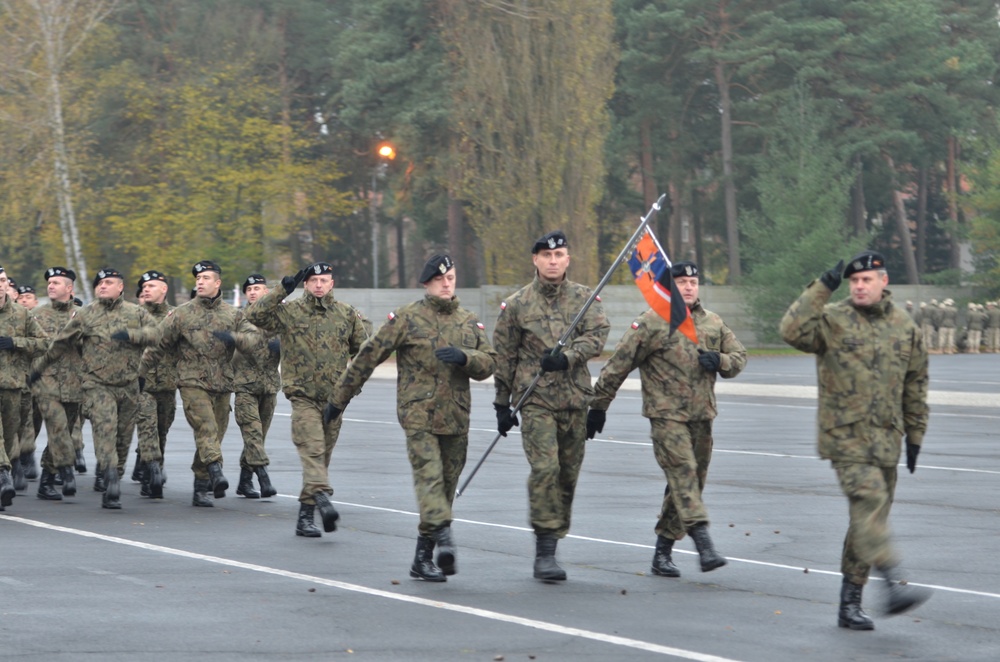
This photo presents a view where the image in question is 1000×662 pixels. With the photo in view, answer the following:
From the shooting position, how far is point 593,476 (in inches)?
627

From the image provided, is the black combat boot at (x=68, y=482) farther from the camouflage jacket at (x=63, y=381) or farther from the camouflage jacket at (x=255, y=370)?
the camouflage jacket at (x=255, y=370)

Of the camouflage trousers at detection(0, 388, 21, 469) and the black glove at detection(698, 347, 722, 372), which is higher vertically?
the black glove at detection(698, 347, 722, 372)

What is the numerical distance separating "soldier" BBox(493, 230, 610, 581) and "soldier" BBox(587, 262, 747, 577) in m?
0.16

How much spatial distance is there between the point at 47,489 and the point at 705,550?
7.00m

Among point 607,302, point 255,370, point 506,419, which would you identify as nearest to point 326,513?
point 506,419

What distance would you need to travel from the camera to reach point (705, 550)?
9242 mm

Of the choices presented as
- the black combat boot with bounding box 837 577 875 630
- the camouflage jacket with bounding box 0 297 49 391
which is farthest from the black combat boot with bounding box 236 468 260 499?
the black combat boot with bounding box 837 577 875 630

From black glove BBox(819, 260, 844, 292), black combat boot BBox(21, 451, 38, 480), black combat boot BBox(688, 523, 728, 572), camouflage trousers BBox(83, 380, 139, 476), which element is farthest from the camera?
black combat boot BBox(21, 451, 38, 480)

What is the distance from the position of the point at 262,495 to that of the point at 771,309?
3999 centimetres

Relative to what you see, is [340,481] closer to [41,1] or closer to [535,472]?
[535,472]

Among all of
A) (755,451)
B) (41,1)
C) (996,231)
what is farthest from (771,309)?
(755,451)

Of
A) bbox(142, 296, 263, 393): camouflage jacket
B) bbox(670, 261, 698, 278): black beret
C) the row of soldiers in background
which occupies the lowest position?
bbox(142, 296, 263, 393): camouflage jacket

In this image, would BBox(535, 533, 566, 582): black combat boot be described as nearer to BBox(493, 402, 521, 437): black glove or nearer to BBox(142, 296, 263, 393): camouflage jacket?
BBox(493, 402, 521, 437): black glove

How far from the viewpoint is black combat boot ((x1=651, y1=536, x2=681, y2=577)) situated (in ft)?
32.1
